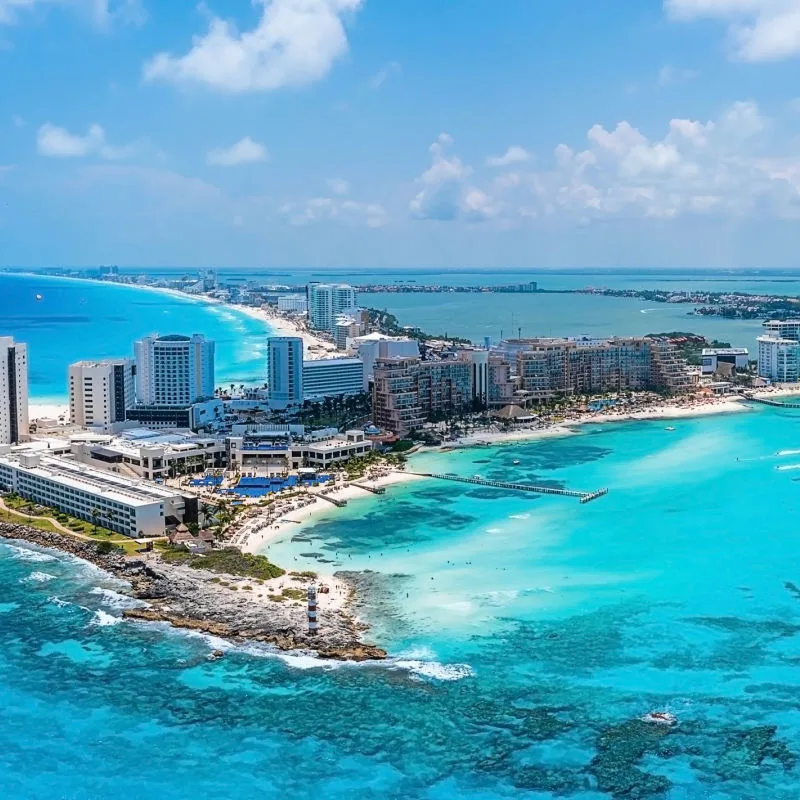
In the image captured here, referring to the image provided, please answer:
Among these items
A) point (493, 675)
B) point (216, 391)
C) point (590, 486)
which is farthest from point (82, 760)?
point (216, 391)

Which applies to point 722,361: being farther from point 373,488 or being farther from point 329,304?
point 329,304

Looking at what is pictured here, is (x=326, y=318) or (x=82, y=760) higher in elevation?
(x=326, y=318)

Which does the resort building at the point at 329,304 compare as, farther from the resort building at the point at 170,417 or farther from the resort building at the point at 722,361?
the resort building at the point at 170,417

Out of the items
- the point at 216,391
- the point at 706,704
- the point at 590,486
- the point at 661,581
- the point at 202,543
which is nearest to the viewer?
the point at 706,704

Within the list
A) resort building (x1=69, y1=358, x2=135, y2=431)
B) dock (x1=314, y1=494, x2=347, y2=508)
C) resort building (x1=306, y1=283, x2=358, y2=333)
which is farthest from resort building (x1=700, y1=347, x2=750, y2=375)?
resort building (x1=69, y1=358, x2=135, y2=431)

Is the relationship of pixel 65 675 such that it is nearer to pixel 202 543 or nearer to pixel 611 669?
pixel 202 543

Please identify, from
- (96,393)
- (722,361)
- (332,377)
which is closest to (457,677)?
(96,393)
